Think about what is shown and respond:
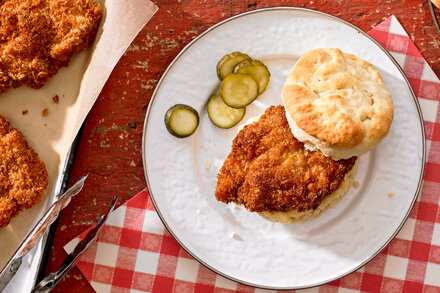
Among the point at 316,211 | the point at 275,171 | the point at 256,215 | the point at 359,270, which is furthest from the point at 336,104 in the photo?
the point at 359,270

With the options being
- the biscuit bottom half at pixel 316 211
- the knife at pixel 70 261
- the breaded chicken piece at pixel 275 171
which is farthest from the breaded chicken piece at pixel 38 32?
the biscuit bottom half at pixel 316 211

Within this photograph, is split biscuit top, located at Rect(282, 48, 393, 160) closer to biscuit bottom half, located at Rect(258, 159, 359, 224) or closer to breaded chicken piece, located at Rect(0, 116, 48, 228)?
biscuit bottom half, located at Rect(258, 159, 359, 224)

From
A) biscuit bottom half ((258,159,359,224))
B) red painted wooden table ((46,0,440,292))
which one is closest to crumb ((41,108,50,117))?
red painted wooden table ((46,0,440,292))

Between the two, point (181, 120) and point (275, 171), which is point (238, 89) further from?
point (275, 171)

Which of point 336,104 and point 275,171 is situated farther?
point 275,171

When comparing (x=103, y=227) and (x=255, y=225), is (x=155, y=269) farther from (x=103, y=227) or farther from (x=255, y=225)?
(x=255, y=225)

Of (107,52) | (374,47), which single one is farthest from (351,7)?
(107,52)
